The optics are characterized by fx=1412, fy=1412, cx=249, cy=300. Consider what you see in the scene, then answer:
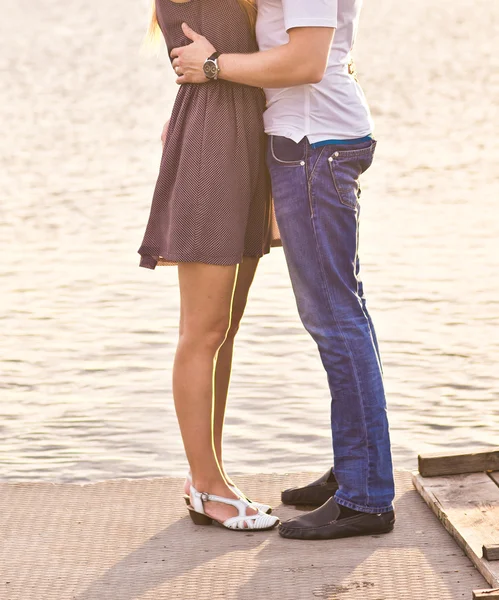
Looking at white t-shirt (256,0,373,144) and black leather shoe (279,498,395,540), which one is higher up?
white t-shirt (256,0,373,144)

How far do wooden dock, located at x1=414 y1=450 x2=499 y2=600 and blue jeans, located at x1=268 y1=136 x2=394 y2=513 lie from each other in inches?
7.8

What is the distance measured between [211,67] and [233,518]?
1.24 meters

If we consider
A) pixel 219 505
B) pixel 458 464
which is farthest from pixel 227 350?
pixel 458 464

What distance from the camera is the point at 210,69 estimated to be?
371cm

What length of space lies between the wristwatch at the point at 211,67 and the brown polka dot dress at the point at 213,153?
0.26 feet

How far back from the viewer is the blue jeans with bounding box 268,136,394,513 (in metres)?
3.71

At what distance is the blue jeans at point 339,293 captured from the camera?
3711 mm

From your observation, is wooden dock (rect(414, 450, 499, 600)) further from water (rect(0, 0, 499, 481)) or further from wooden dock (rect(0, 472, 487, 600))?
water (rect(0, 0, 499, 481))

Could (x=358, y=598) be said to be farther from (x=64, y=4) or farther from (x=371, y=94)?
(x=64, y=4)

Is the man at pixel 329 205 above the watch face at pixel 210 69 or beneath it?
beneath

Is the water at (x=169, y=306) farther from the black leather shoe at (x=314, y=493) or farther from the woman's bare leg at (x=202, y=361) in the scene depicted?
the woman's bare leg at (x=202, y=361)

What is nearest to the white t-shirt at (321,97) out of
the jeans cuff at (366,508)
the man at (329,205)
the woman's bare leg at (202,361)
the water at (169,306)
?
the man at (329,205)

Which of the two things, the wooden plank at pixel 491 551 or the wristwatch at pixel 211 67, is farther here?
the wristwatch at pixel 211 67

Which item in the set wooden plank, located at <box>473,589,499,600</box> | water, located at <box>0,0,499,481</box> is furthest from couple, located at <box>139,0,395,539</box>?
water, located at <box>0,0,499,481</box>
